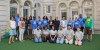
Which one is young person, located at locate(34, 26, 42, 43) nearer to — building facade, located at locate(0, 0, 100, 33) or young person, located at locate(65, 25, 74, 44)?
young person, located at locate(65, 25, 74, 44)

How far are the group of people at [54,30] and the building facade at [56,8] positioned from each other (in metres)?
3.59

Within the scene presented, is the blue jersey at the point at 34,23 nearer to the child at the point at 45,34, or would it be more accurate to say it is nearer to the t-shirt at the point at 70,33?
the child at the point at 45,34

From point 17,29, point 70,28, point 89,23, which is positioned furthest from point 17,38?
point 89,23

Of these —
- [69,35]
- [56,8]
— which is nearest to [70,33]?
[69,35]

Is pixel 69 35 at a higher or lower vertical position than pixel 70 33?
lower

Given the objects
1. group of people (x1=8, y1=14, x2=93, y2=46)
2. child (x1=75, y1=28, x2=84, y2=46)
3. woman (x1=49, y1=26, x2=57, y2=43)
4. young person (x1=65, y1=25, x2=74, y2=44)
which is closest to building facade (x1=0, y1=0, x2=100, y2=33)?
group of people (x1=8, y1=14, x2=93, y2=46)

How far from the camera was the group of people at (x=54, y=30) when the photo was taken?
18484mm

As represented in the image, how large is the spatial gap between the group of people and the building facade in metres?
3.59

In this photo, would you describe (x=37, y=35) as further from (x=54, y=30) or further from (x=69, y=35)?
(x=69, y=35)

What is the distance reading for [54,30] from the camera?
19.1 m

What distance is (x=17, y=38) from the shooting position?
2031 cm

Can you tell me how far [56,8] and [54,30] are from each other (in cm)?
982

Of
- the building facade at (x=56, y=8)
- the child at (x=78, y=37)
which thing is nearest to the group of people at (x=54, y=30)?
the child at (x=78, y=37)

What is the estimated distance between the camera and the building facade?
24422mm
